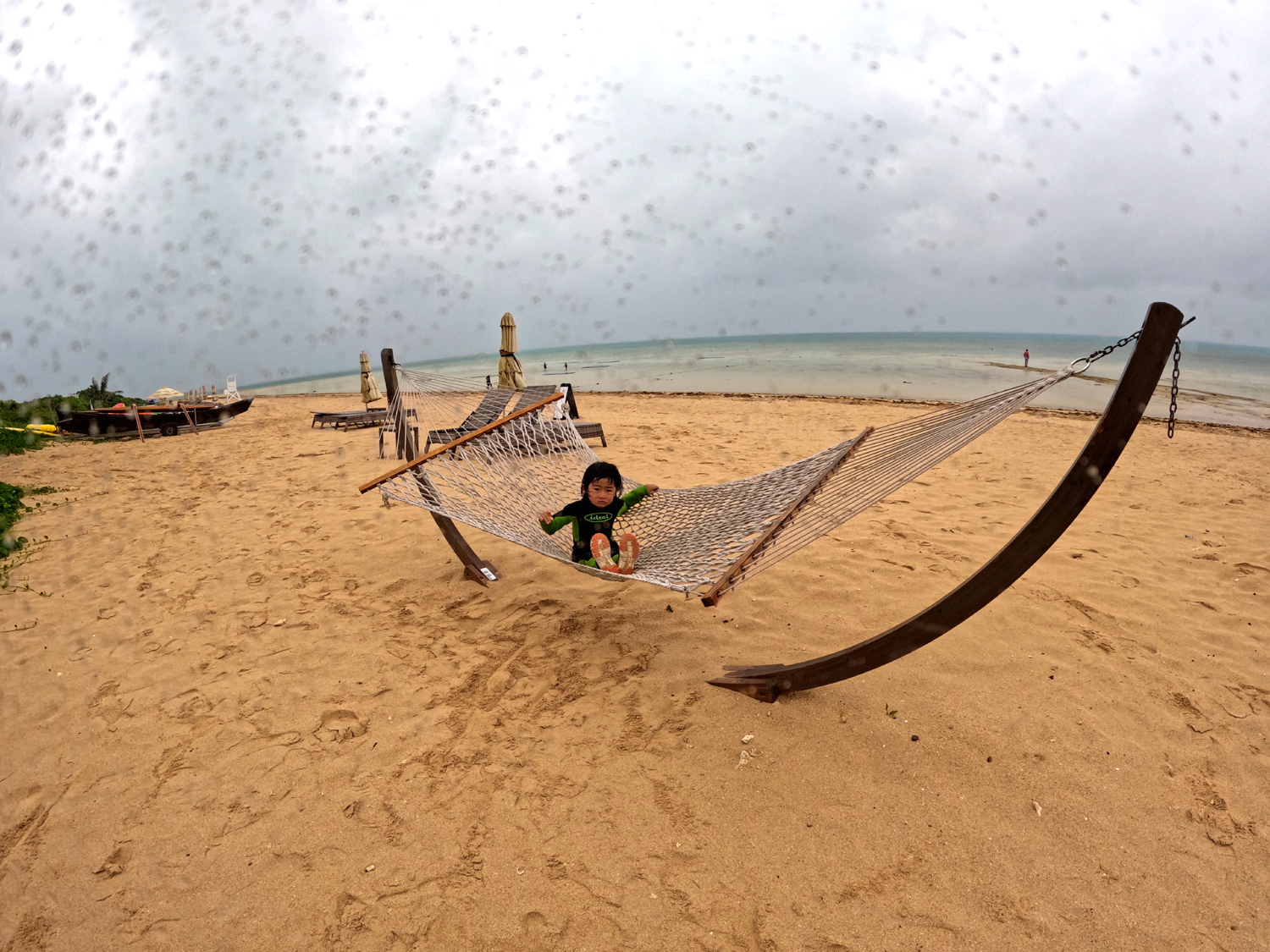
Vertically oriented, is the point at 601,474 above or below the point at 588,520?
above

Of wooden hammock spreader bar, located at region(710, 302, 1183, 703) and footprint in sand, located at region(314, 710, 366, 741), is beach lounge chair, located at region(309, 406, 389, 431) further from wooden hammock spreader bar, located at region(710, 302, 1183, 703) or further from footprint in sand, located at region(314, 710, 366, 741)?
wooden hammock spreader bar, located at region(710, 302, 1183, 703)

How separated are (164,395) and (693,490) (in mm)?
14565

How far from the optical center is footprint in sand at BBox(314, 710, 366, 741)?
6.77 feet

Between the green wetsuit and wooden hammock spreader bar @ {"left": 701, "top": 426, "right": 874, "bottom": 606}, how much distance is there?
0.81 m

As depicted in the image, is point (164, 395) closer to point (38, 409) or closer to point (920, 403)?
point (38, 409)

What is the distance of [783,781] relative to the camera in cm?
178

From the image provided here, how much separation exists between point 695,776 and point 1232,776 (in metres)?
1.56

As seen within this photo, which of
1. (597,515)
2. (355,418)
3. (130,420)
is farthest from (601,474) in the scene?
(130,420)

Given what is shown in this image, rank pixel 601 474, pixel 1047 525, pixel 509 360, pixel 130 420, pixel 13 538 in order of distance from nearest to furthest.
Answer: pixel 1047 525 → pixel 601 474 → pixel 13 538 → pixel 509 360 → pixel 130 420

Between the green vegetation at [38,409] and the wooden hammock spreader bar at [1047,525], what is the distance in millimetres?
10859

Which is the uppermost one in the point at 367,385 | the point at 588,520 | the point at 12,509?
the point at 367,385

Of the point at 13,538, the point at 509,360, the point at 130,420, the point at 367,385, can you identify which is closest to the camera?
the point at 13,538

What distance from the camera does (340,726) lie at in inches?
83.1

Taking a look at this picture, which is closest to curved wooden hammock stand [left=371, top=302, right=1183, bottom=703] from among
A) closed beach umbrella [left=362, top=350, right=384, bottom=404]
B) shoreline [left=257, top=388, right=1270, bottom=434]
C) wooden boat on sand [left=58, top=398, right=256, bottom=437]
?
shoreline [left=257, top=388, right=1270, bottom=434]
